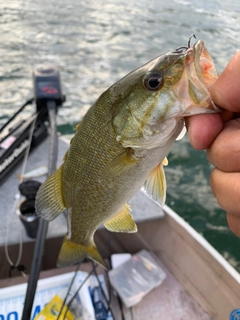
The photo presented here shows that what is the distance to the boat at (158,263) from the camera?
2.48m

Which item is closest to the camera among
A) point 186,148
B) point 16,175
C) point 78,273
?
point 78,273

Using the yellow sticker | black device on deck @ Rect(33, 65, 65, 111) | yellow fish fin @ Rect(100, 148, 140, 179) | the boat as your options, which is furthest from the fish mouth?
black device on deck @ Rect(33, 65, 65, 111)

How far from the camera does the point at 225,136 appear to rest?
1.11m

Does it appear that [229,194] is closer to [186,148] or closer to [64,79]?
[186,148]

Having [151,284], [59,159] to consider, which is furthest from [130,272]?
[59,159]

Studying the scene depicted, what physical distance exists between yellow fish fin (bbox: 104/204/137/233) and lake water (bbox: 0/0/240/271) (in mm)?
2507

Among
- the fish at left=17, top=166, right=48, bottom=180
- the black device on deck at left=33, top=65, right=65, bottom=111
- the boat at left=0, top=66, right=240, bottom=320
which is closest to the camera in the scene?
the boat at left=0, top=66, right=240, bottom=320

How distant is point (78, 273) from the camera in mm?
2576

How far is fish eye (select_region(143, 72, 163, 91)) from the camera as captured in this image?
1279 millimetres

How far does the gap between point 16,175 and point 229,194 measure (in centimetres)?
262

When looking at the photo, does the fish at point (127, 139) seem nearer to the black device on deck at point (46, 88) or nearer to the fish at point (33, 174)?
the fish at point (33, 174)

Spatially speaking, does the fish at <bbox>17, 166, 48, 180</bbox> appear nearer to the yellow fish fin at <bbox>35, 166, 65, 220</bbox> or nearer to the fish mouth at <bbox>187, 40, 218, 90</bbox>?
the yellow fish fin at <bbox>35, 166, 65, 220</bbox>

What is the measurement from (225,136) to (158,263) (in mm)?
2062

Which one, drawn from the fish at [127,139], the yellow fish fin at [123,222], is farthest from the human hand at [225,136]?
the yellow fish fin at [123,222]
